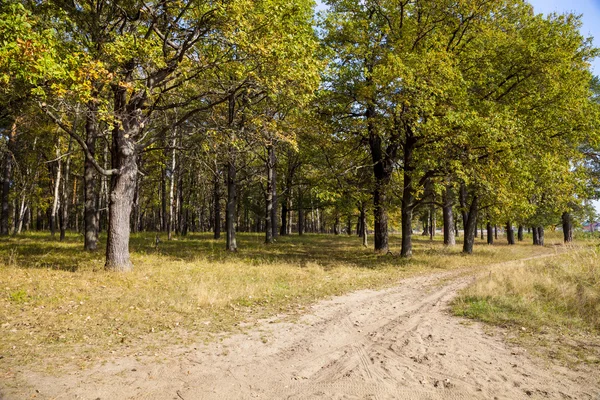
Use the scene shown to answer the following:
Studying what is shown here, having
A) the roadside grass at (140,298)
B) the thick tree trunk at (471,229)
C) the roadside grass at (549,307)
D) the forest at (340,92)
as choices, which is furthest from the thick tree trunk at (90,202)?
the thick tree trunk at (471,229)

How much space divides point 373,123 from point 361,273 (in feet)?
23.3

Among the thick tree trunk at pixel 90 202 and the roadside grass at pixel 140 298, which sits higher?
the thick tree trunk at pixel 90 202

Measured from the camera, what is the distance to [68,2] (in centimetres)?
1230

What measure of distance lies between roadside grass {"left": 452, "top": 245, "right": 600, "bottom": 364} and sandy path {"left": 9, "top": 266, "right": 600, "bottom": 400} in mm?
599

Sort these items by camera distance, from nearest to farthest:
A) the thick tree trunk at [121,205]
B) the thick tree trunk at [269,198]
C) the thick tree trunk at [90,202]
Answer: the thick tree trunk at [121,205]
the thick tree trunk at [90,202]
the thick tree trunk at [269,198]

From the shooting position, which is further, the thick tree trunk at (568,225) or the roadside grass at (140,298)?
the thick tree trunk at (568,225)

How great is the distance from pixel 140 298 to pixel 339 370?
18.5ft

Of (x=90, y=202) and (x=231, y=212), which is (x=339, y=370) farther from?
(x=90, y=202)

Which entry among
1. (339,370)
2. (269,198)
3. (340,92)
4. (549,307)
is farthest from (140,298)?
(269,198)

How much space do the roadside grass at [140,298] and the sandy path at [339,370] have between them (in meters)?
0.74

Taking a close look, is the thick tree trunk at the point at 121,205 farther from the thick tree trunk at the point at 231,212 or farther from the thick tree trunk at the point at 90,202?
the thick tree trunk at the point at 231,212

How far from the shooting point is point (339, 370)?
509 cm

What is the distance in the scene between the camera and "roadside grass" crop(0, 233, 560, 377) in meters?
5.96

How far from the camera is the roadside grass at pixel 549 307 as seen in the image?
231 inches
